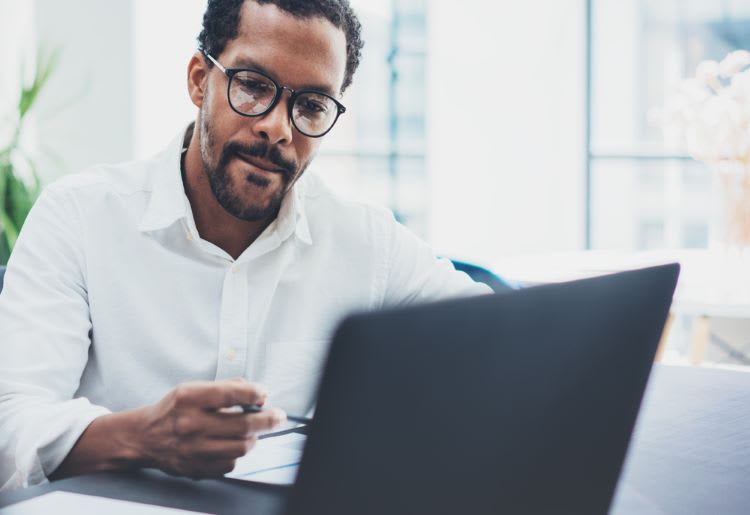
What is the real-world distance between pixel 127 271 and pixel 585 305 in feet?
2.80

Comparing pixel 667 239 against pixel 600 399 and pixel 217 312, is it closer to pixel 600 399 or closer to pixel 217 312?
pixel 217 312

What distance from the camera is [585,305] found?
531 mm

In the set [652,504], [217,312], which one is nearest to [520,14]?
[217,312]

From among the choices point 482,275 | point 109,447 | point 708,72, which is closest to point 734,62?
point 708,72

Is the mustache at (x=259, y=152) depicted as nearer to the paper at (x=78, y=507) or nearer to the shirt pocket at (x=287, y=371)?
the shirt pocket at (x=287, y=371)

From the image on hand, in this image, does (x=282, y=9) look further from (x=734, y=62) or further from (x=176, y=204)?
(x=734, y=62)

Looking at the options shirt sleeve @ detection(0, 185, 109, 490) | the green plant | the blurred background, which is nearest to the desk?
shirt sleeve @ detection(0, 185, 109, 490)

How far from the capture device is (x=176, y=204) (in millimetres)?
1247

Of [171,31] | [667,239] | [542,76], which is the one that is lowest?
[667,239]

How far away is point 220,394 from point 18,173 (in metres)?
2.77

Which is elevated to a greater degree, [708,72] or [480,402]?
[708,72]

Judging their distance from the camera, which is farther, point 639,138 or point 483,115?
point 639,138

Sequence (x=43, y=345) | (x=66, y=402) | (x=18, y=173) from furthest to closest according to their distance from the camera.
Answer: (x=18, y=173) → (x=43, y=345) → (x=66, y=402)

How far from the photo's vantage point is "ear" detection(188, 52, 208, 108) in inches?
53.0
